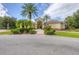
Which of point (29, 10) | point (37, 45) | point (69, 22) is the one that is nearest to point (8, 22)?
point (29, 10)

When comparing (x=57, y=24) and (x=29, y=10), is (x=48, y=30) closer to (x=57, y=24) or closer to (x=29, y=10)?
(x=57, y=24)

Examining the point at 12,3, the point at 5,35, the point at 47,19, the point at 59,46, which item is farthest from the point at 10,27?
the point at 59,46

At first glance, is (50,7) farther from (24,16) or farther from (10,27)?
(10,27)

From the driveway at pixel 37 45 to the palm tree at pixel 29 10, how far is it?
291mm

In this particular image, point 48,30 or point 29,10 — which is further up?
point 29,10

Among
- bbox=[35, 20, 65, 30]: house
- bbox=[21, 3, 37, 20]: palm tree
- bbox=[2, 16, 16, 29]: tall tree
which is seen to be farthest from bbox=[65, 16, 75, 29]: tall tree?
bbox=[2, 16, 16, 29]: tall tree

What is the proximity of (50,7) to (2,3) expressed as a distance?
0.63 meters

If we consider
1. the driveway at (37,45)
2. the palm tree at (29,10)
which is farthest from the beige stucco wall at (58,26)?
the palm tree at (29,10)

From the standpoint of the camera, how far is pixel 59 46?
2.59m

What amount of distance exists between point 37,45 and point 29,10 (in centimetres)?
48

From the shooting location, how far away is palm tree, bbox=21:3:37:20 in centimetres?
262

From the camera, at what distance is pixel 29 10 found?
2668 mm

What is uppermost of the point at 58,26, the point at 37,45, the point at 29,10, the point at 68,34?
the point at 29,10
